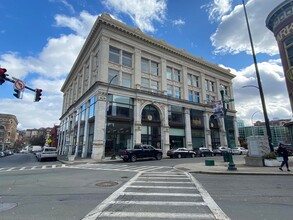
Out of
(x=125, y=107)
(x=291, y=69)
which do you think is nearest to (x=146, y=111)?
(x=125, y=107)

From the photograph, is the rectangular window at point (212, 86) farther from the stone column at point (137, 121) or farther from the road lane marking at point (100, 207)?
the road lane marking at point (100, 207)

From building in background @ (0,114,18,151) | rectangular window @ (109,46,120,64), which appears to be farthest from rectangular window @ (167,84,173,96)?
building in background @ (0,114,18,151)

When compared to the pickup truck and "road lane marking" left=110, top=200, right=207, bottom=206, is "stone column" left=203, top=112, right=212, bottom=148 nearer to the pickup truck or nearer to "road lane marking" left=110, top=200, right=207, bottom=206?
the pickup truck

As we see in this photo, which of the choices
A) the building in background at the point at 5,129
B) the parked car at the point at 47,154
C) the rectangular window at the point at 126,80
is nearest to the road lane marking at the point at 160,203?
the parked car at the point at 47,154

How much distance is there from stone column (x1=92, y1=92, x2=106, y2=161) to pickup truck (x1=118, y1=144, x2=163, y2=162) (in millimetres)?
5636

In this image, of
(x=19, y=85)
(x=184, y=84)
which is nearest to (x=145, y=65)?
(x=184, y=84)

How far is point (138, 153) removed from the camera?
22.6m

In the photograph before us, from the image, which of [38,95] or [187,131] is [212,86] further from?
[38,95]

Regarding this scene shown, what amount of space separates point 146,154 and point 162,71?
65.4 ft

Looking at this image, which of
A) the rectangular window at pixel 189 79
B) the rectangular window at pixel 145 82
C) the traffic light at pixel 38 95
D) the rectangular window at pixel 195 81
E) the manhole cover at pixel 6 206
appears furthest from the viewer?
the rectangular window at pixel 195 81

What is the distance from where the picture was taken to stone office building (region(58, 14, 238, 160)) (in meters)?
29.4

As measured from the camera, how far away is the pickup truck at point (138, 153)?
21844mm

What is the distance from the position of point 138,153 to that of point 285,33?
20712 mm

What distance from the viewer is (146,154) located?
77.2 feet
